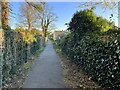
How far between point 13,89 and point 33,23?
69.0ft

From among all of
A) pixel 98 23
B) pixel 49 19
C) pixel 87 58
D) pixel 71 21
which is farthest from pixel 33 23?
pixel 87 58

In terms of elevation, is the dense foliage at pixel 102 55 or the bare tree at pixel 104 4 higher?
the bare tree at pixel 104 4

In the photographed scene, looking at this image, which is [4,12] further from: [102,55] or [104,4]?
[102,55]

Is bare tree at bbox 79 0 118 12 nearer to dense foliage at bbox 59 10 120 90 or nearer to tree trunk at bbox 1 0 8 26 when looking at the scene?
dense foliage at bbox 59 10 120 90

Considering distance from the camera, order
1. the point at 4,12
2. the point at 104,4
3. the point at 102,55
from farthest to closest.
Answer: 1. the point at 4,12
2. the point at 104,4
3. the point at 102,55

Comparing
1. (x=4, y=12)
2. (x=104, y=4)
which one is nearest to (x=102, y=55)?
(x=104, y=4)

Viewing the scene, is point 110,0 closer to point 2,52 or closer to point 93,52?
point 93,52

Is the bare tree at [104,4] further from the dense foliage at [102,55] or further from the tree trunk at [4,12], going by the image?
the tree trunk at [4,12]

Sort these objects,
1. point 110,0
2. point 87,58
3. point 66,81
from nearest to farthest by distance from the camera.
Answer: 1. point 110,0
2. point 66,81
3. point 87,58

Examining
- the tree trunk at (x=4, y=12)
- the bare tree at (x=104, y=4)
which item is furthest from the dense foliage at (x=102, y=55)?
the tree trunk at (x=4, y=12)

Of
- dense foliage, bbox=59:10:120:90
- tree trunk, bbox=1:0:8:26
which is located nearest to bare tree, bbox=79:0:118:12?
dense foliage, bbox=59:10:120:90

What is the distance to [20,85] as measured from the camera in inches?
351

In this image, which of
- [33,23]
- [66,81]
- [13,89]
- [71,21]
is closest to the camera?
[13,89]

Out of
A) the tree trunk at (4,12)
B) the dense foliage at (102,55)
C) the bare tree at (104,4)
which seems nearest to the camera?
the dense foliage at (102,55)
